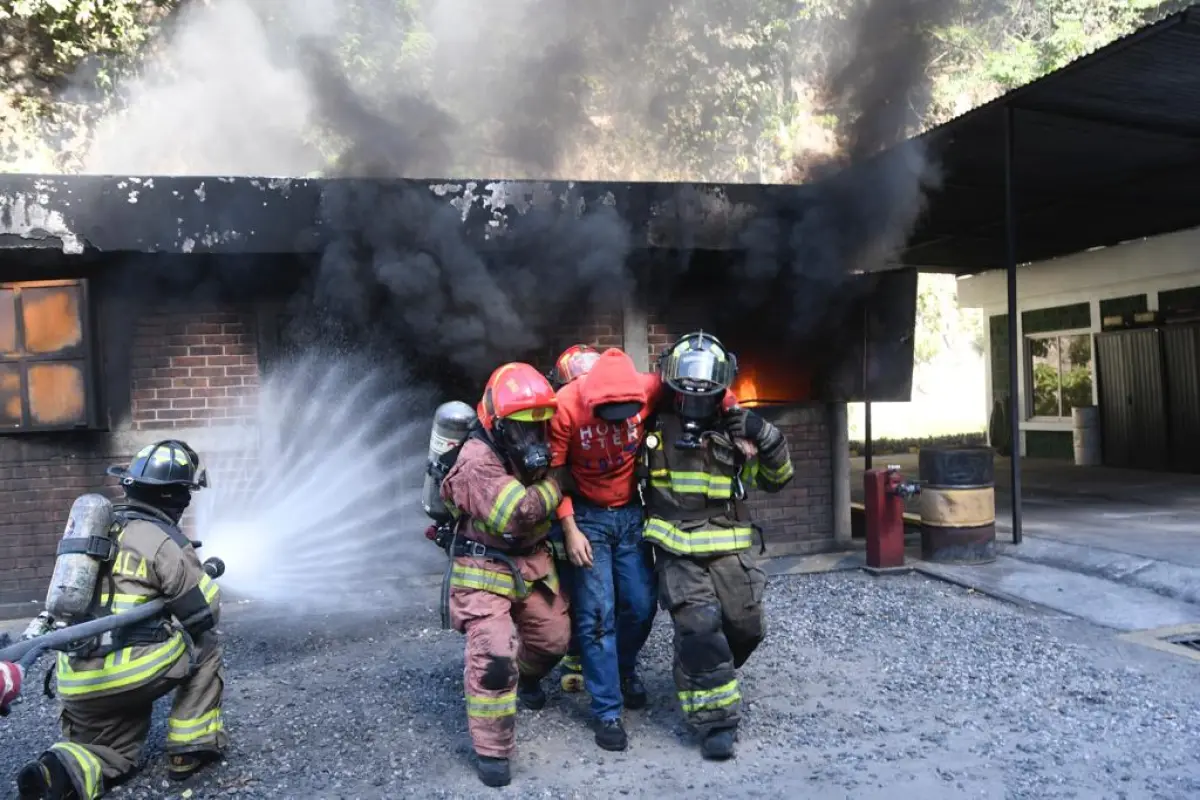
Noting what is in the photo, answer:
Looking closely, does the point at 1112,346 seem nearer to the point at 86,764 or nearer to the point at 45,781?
the point at 86,764

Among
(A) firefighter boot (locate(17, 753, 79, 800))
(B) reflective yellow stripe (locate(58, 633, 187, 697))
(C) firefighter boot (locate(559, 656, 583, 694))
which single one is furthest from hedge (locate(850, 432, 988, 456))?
(A) firefighter boot (locate(17, 753, 79, 800))

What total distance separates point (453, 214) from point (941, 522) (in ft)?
14.9

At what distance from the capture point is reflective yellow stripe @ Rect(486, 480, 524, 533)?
3.85 meters

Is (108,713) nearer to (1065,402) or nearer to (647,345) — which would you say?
(647,345)

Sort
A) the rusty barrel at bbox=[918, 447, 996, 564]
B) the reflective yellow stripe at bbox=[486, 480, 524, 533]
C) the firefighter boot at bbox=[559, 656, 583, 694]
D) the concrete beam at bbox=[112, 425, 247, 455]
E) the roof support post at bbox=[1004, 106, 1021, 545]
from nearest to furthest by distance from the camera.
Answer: the reflective yellow stripe at bbox=[486, 480, 524, 533] < the firefighter boot at bbox=[559, 656, 583, 694] < the concrete beam at bbox=[112, 425, 247, 455] < the rusty barrel at bbox=[918, 447, 996, 564] < the roof support post at bbox=[1004, 106, 1021, 545]

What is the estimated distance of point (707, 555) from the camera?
4051 mm

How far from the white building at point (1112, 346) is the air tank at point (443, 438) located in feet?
39.5

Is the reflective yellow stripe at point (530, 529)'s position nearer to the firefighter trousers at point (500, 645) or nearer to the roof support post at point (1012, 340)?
the firefighter trousers at point (500, 645)

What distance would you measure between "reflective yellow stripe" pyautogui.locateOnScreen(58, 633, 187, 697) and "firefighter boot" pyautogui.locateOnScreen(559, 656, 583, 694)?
1.99 m

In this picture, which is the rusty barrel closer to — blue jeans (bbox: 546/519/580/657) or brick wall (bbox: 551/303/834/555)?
brick wall (bbox: 551/303/834/555)

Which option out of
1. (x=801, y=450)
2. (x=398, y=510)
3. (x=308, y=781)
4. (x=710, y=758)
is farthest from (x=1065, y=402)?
(x=308, y=781)

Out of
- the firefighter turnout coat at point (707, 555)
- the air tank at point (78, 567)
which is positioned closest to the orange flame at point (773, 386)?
the firefighter turnout coat at point (707, 555)

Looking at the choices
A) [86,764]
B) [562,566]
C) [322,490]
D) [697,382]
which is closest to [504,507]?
[562,566]

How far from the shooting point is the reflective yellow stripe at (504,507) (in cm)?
385
